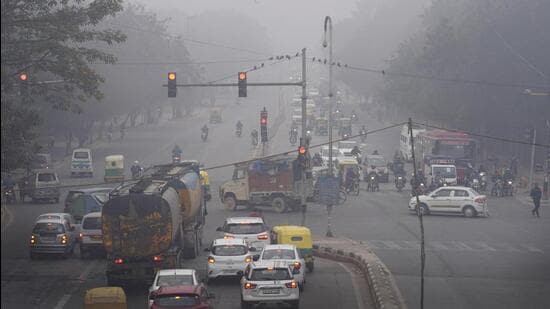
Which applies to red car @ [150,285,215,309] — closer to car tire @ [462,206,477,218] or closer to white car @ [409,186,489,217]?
white car @ [409,186,489,217]

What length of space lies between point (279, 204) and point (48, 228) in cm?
1680

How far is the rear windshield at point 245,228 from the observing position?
33531mm

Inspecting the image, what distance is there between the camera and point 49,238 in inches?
1357

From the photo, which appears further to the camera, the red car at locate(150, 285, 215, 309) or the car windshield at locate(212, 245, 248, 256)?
the car windshield at locate(212, 245, 248, 256)

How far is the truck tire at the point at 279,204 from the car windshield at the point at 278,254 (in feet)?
69.0

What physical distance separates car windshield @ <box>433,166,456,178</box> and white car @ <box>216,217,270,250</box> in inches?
1084

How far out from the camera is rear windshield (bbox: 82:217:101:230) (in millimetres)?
34125

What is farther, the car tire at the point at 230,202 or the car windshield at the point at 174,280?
the car tire at the point at 230,202

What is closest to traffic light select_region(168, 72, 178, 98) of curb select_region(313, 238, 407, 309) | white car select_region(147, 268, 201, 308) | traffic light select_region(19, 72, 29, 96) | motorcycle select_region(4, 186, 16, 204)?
traffic light select_region(19, 72, 29, 96)

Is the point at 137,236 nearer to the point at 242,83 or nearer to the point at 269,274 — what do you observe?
the point at 269,274

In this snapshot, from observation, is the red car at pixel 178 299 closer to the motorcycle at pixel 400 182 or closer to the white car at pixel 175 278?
the white car at pixel 175 278

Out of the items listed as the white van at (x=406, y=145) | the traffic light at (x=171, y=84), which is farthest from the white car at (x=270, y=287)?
the white van at (x=406, y=145)

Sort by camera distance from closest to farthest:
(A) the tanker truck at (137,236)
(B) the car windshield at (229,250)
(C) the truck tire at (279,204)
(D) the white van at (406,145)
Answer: (A) the tanker truck at (137,236), (B) the car windshield at (229,250), (C) the truck tire at (279,204), (D) the white van at (406,145)

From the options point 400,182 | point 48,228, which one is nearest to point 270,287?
point 48,228
